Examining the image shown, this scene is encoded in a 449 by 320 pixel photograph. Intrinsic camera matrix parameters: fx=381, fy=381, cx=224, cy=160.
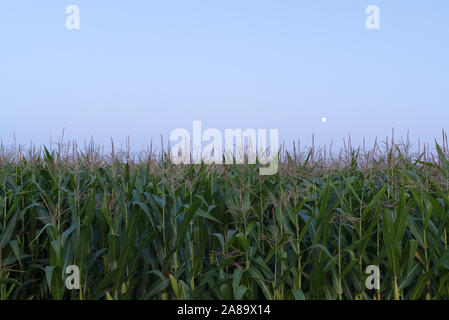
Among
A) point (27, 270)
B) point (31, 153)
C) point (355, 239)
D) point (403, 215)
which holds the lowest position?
point (27, 270)

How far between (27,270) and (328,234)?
3780mm

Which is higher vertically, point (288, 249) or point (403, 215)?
point (403, 215)

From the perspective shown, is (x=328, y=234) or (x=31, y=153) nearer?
(x=328, y=234)

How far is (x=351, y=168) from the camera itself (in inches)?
269

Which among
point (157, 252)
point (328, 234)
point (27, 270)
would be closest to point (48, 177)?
point (27, 270)

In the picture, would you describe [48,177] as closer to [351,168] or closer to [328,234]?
[328,234]
